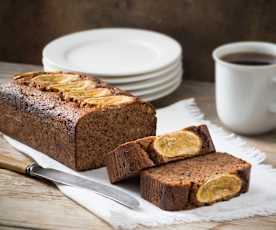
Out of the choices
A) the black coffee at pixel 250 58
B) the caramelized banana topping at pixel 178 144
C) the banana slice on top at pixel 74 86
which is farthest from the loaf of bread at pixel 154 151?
the black coffee at pixel 250 58

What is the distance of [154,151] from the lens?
1.79 metres

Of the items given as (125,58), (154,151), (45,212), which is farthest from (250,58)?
(45,212)

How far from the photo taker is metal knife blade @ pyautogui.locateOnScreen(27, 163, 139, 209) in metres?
1.73

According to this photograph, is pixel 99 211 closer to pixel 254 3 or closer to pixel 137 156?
pixel 137 156

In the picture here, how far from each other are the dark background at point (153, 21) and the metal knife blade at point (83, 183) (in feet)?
2.71

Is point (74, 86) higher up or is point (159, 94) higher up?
point (74, 86)

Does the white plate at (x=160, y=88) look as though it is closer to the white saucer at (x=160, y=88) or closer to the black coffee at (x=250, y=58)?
the white saucer at (x=160, y=88)

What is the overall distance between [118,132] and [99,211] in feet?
0.98

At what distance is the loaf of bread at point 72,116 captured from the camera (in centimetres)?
190

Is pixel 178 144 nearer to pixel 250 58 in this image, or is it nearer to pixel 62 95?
pixel 62 95

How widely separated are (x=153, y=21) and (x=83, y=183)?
88cm

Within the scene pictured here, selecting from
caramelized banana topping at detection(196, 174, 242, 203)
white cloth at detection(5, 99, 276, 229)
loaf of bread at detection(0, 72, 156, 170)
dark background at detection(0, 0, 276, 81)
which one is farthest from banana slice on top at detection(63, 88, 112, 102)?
dark background at detection(0, 0, 276, 81)

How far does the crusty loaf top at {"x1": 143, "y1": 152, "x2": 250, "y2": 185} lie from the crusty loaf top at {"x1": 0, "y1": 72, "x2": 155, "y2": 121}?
21cm

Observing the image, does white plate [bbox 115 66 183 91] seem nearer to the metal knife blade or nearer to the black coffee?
the black coffee
